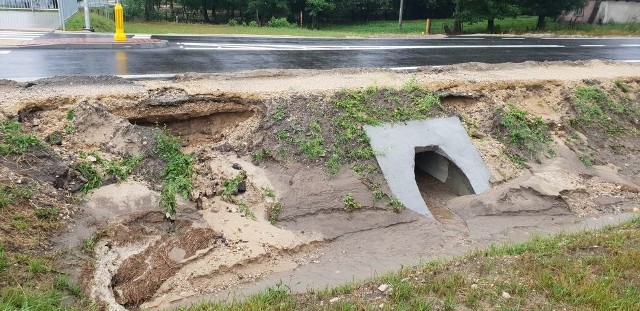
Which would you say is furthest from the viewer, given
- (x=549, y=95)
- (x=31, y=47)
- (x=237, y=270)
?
(x=31, y=47)

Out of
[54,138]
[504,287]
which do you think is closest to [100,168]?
[54,138]

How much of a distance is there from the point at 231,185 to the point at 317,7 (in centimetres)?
3226

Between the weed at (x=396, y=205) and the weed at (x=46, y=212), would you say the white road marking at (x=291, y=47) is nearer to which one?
the weed at (x=396, y=205)

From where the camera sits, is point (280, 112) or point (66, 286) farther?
point (280, 112)

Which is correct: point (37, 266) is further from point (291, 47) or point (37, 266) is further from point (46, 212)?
point (291, 47)

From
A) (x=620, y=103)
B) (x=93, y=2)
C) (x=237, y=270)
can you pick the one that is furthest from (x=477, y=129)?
(x=93, y=2)

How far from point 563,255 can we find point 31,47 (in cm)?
1369

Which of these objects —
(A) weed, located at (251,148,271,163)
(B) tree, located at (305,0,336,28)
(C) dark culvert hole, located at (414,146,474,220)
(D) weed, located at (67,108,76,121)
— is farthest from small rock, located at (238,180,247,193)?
(B) tree, located at (305,0,336,28)

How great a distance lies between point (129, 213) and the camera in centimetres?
661

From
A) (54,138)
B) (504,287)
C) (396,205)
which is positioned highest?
(54,138)

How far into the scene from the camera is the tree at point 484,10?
92.4ft

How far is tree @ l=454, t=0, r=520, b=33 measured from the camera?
2816cm

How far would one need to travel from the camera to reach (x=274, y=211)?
746cm

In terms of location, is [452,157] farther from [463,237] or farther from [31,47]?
[31,47]
